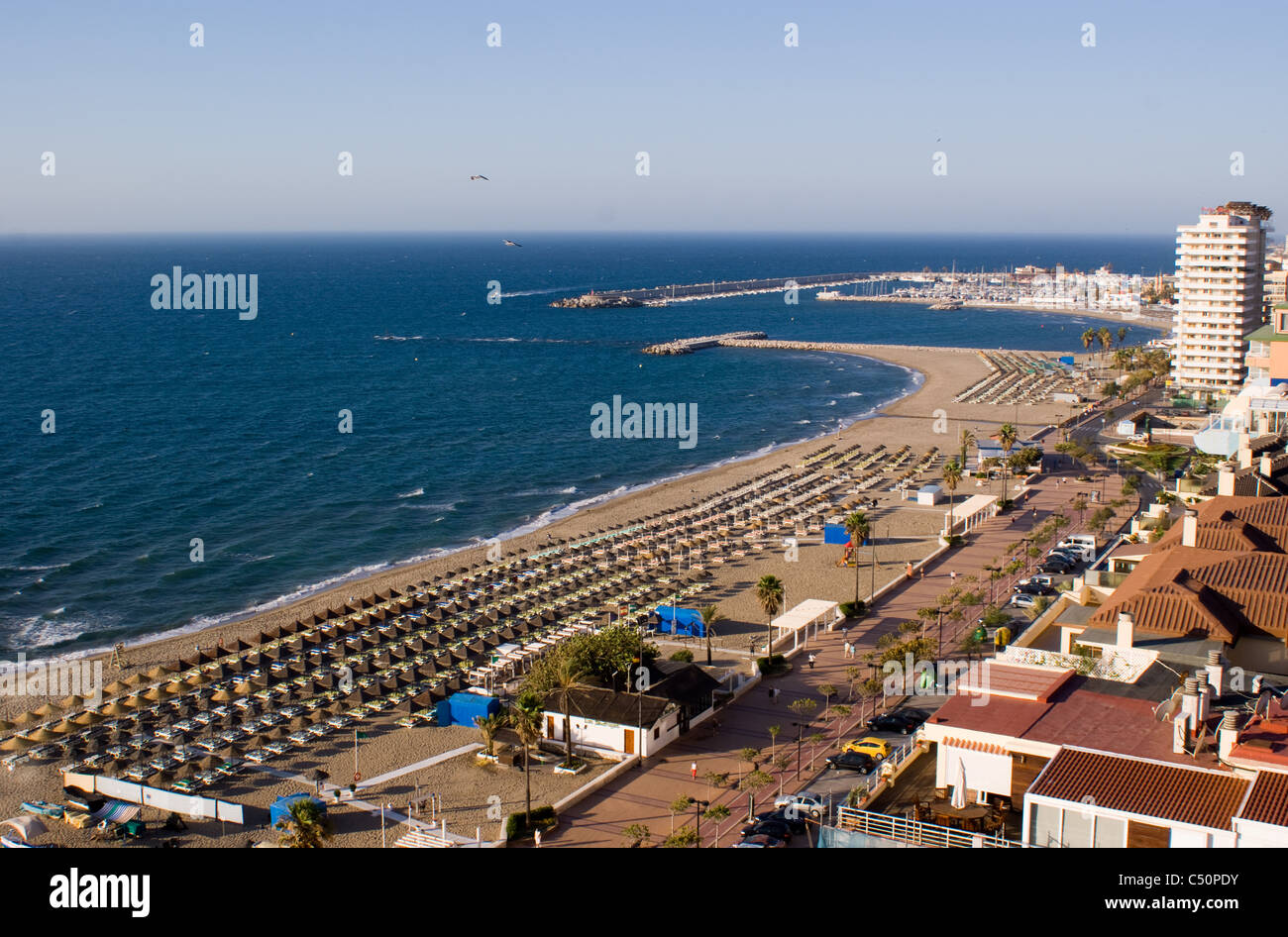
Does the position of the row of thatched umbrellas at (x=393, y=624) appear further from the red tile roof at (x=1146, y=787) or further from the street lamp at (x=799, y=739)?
the red tile roof at (x=1146, y=787)

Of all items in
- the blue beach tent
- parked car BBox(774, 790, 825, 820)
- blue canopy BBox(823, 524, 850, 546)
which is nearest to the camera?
parked car BBox(774, 790, 825, 820)

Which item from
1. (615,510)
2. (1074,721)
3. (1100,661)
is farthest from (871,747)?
(615,510)

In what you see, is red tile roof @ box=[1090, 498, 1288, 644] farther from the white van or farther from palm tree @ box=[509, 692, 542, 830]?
palm tree @ box=[509, 692, 542, 830]

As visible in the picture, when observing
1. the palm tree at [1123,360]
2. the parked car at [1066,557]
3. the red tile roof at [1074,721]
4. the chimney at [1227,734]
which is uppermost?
the palm tree at [1123,360]

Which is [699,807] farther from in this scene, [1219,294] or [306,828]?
[1219,294]

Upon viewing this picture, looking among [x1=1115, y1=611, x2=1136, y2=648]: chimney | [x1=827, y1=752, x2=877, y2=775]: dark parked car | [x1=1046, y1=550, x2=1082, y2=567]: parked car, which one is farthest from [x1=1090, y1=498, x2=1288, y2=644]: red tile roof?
[x1=1046, y1=550, x2=1082, y2=567]: parked car

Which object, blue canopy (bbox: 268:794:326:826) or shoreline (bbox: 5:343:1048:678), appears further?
shoreline (bbox: 5:343:1048:678)

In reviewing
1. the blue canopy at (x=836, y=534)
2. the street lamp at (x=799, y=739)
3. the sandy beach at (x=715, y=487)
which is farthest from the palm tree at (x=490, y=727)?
the blue canopy at (x=836, y=534)
